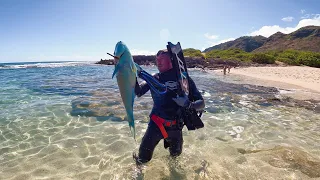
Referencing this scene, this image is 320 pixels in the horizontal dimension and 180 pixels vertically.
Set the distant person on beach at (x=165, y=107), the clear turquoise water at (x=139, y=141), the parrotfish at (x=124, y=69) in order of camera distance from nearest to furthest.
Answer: the parrotfish at (x=124, y=69) → the distant person on beach at (x=165, y=107) → the clear turquoise water at (x=139, y=141)

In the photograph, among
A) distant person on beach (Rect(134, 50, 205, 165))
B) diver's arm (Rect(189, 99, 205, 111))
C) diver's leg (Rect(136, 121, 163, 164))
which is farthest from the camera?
diver's leg (Rect(136, 121, 163, 164))

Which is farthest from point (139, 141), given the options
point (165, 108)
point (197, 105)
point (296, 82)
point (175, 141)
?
point (296, 82)

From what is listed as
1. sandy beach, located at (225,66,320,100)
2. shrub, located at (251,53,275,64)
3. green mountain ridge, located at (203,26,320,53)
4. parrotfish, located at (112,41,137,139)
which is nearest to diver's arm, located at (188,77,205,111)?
parrotfish, located at (112,41,137,139)

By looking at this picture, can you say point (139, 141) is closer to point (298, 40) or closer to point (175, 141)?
point (175, 141)

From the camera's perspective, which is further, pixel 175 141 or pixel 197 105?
pixel 175 141

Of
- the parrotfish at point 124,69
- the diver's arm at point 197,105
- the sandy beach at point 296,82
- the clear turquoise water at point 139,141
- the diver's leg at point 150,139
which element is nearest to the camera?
the parrotfish at point 124,69

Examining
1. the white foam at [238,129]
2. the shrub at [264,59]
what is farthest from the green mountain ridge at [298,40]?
the white foam at [238,129]

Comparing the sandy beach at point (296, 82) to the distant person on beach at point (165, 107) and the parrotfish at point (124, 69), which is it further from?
the parrotfish at point (124, 69)

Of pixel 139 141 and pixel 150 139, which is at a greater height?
pixel 150 139

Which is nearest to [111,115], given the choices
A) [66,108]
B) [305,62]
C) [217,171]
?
[66,108]

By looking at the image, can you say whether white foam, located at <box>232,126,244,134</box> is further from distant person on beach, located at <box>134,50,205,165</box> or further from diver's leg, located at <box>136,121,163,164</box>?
diver's leg, located at <box>136,121,163,164</box>

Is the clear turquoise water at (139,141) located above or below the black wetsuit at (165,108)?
below

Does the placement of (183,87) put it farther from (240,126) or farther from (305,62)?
(305,62)

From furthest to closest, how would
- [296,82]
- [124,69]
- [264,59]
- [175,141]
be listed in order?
[264,59] < [296,82] < [175,141] < [124,69]
